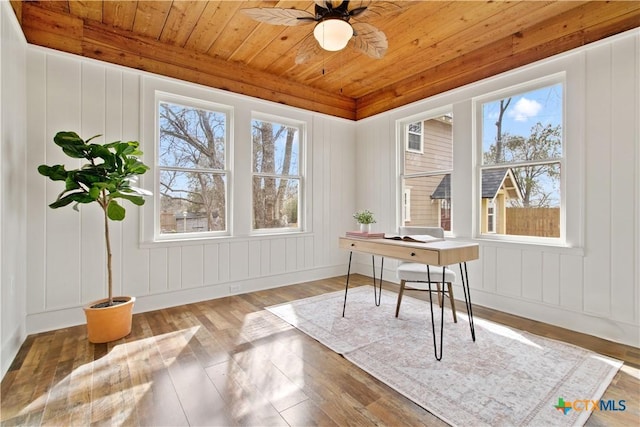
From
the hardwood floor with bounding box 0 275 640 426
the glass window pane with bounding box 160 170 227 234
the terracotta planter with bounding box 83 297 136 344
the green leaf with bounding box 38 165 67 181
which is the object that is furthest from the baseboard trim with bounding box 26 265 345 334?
the green leaf with bounding box 38 165 67 181

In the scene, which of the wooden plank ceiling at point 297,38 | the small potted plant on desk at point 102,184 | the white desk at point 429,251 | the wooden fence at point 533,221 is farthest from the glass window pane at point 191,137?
the wooden fence at point 533,221

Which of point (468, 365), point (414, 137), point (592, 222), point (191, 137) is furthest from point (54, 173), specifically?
point (592, 222)

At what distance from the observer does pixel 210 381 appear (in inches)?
76.7

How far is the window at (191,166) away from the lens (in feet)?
11.2

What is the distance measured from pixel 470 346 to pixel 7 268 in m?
3.45

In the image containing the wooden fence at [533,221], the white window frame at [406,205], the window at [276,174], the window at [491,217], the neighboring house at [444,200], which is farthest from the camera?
the white window frame at [406,205]

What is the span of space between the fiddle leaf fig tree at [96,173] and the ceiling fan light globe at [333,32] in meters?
1.80

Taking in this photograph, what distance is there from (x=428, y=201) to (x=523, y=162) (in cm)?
122

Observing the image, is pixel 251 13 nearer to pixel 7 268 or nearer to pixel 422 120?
pixel 7 268

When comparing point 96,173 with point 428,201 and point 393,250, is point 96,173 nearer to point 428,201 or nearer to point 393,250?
point 393,250

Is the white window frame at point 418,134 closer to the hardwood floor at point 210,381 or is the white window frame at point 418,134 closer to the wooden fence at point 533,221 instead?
the wooden fence at point 533,221

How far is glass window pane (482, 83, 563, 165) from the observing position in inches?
116

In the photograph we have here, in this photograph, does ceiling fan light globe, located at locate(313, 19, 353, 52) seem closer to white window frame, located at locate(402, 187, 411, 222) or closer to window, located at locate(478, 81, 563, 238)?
window, located at locate(478, 81, 563, 238)

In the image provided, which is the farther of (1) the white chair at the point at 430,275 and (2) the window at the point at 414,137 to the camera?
(2) the window at the point at 414,137
